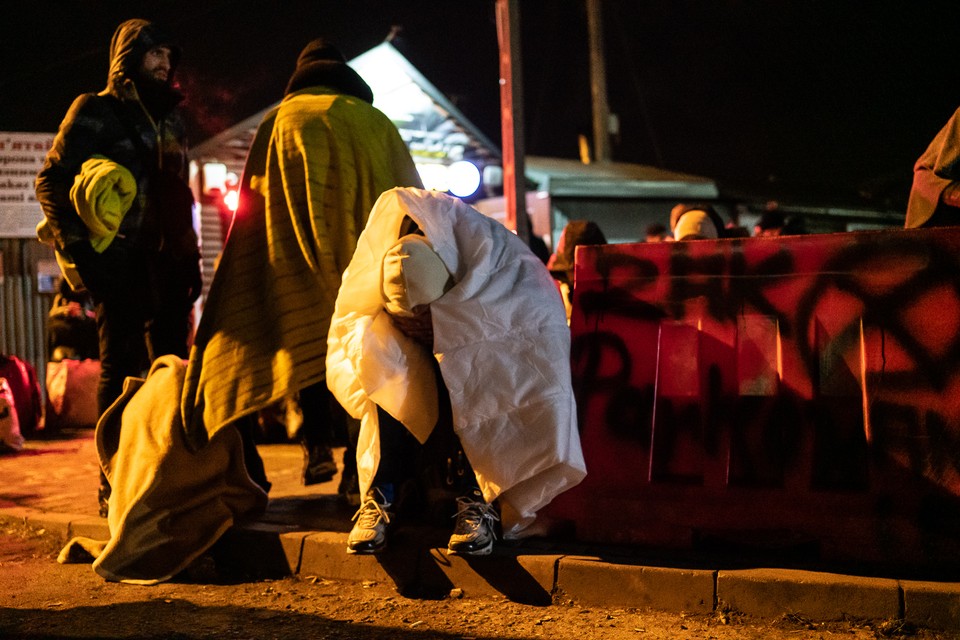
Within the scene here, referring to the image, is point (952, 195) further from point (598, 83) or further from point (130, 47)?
point (598, 83)

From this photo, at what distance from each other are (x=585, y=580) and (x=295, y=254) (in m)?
2.01

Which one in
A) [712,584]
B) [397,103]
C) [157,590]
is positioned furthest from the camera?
[397,103]

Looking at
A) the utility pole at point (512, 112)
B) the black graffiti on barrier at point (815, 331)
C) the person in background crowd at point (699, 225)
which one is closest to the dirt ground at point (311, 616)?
the black graffiti on barrier at point (815, 331)

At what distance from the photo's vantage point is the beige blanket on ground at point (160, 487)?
4.19 m

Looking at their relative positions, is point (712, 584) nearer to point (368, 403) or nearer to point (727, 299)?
point (727, 299)

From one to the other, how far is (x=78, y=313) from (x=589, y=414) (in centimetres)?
757

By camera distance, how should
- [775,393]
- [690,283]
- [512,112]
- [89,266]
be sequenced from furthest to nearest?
[512,112] < [89,266] < [690,283] < [775,393]

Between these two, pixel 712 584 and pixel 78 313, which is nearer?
pixel 712 584

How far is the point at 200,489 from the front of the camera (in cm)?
441

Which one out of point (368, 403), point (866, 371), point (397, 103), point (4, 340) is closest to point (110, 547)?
point (368, 403)

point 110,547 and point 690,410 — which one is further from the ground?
point 690,410

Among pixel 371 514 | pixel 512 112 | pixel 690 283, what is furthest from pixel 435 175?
pixel 371 514

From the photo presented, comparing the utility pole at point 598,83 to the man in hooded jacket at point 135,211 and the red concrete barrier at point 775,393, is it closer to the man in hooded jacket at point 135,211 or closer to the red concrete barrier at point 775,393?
the man in hooded jacket at point 135,211

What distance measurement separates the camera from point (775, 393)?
3.83 metres
